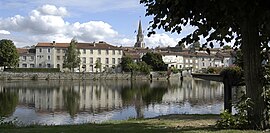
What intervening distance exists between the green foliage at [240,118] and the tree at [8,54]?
93724mm

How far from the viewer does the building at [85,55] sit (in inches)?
4796

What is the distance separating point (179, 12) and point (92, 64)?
118387mm

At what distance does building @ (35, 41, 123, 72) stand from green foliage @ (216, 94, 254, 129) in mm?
112345

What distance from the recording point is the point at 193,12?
8828mm

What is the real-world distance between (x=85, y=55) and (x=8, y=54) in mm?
32929

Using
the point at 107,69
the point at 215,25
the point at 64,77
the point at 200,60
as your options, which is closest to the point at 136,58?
the point at 107,69

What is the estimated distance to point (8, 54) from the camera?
9606 cm

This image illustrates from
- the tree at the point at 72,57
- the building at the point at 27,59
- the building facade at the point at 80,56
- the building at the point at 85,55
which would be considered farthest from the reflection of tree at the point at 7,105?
the building at the point at 27,59

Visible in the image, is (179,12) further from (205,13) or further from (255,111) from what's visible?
(255,111)

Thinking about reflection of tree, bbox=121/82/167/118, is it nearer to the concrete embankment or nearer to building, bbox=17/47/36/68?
the concrete embankment

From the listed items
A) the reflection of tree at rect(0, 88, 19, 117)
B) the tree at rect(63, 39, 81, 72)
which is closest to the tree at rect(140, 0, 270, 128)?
the reflection of tree at rect(0, 88, 19, 117)

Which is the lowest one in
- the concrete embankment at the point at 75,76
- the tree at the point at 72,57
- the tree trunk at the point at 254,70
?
the concrete embankment at the point at 75,76

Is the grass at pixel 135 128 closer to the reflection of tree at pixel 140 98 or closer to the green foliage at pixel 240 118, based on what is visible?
the green foliage at pixel 240 118

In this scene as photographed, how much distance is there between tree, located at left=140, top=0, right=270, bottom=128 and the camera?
27.8 ft
